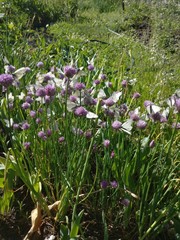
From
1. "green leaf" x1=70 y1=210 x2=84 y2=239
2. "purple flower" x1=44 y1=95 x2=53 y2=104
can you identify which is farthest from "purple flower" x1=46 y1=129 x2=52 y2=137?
"green leaf" x1=70 y1=210 x2=84 y2=239

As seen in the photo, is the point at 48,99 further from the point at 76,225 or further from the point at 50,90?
the point at 76,225

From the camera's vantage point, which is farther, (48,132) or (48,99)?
(48,132)

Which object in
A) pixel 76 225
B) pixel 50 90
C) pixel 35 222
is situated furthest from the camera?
pixel 35 222

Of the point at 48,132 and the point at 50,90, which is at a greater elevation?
the point at 50,90

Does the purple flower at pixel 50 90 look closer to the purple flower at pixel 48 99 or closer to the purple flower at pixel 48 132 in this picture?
the purple flower at pixel 48 99

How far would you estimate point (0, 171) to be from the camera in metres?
1.56

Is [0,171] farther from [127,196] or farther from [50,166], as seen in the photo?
[127,196]

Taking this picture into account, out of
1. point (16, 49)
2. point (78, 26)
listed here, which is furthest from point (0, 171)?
point (78, 26)

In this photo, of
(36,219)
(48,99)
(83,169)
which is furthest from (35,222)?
(48,99)

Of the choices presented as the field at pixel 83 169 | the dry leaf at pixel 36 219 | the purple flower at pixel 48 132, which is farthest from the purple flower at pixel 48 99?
the dry leaf at pixel 36 219

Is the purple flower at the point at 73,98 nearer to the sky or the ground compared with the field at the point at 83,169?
nearer to the sky

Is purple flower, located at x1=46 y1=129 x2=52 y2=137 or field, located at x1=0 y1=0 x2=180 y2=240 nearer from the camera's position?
field, located at x1=0 y1=0 x2=180 y2=240

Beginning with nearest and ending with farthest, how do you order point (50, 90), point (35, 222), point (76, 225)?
point (76, 225) → point (50, 90) → point (35, 222)

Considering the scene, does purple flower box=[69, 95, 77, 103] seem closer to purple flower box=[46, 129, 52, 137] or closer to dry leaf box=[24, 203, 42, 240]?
purple flower box=[46, 129, 52, 137]
